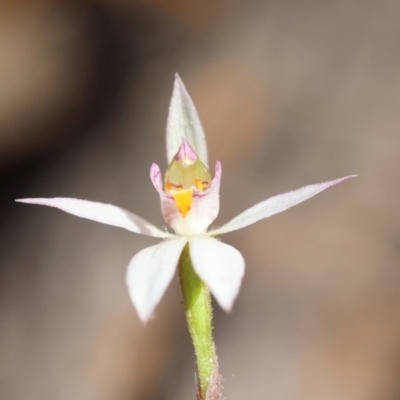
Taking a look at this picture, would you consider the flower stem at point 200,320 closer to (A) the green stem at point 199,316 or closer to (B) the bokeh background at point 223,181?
(A) the green stem at point 199,316

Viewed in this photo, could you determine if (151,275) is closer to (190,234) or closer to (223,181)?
(190,234)

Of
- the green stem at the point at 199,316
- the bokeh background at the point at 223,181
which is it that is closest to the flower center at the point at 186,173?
the green stem at the point at 199,316

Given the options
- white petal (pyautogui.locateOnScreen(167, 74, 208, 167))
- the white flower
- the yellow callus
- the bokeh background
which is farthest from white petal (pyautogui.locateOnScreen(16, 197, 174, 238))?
the bokeh background

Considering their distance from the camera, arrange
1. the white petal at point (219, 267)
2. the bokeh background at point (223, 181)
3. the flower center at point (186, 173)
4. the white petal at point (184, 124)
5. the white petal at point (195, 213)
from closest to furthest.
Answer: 1. the white petal at point (219, 267)
2. the white petal at point (195, 213)
3. the flower center at point (186, 173)
4. the white petal at point (184, 124)
5. the bokeh background at point (223, 181)

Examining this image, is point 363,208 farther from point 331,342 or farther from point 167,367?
point 167,367

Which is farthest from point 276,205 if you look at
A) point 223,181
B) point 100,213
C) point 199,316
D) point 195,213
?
point 223,181

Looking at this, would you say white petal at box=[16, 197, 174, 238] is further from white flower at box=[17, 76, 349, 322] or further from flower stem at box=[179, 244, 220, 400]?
flower stem at box=[179, 244, 220, 400]

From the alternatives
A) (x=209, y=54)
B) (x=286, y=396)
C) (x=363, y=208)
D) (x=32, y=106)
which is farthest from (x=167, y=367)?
(x=209, y=54)
